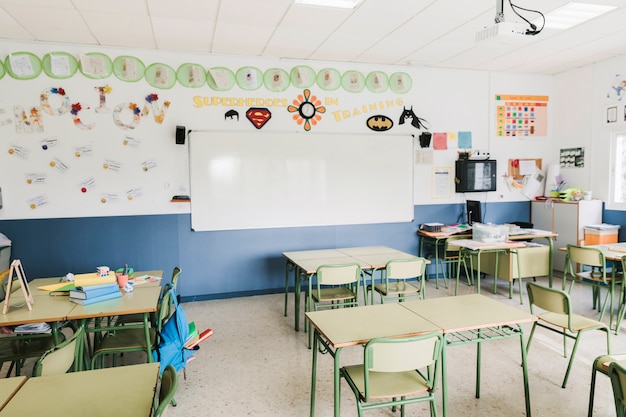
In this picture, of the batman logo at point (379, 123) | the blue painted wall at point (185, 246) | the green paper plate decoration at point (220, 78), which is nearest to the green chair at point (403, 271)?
the blue painted wall at point (185, 246)

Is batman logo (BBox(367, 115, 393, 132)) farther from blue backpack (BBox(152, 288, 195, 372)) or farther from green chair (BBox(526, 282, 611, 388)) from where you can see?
blue backpack (BBox(152, 288, 195, 372))

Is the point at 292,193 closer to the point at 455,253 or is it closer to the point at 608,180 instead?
the point at 455,253

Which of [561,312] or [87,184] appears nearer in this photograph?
[561,312]

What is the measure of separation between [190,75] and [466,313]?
429 cm

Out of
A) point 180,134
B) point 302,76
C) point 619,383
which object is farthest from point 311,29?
point 619,383

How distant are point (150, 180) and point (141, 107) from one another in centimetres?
Answer: 89

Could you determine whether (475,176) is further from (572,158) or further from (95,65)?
(95,65)

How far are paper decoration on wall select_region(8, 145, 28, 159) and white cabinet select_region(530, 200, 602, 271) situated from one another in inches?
277

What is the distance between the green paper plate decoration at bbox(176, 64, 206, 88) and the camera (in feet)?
17.5

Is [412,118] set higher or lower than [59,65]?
lower

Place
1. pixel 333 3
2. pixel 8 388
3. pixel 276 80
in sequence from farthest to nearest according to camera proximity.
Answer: pixel 276 80 < pixel 333 3 < pixel 8 388

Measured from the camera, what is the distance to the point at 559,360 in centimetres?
361

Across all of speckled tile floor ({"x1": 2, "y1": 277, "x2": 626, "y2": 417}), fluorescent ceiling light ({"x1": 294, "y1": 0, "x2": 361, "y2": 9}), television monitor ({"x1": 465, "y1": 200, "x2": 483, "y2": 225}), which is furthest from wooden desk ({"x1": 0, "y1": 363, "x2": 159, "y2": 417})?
television monitor ({"x1": 465, "y1": 200, "x2": 483, "y2": 225})

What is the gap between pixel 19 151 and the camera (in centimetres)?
492
